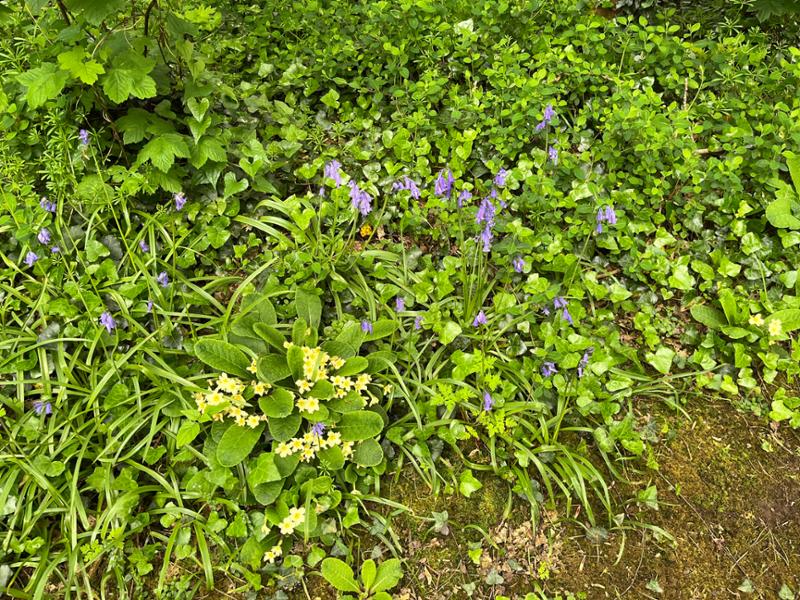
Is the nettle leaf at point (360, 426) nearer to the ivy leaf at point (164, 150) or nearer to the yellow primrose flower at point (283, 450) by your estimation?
the yellow primrose flower at point (283, 450)

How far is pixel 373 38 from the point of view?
11.7 ft

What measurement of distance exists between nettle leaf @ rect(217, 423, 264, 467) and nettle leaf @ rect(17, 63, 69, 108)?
1.72 meters

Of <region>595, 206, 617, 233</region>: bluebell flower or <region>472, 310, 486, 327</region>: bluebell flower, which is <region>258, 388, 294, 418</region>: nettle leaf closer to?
<region>472, 310, 486, 327</region>: bluebell flower

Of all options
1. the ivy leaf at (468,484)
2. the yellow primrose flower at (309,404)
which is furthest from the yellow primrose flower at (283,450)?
the ivy leaf at (468,484)

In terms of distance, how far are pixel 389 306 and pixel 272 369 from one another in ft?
2.26

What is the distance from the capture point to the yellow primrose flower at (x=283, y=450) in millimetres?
2162

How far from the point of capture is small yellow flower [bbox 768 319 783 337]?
101 inches

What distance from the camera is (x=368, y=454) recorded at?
2254 mm

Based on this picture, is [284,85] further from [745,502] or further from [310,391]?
[745,502]

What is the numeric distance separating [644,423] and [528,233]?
1.01 metres

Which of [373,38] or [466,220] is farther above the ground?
[373,38]

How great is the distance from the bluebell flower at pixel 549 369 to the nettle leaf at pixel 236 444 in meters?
1.22

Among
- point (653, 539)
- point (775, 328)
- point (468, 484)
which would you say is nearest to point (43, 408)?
point (468, 484)

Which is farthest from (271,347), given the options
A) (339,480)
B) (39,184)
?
(39,184)
